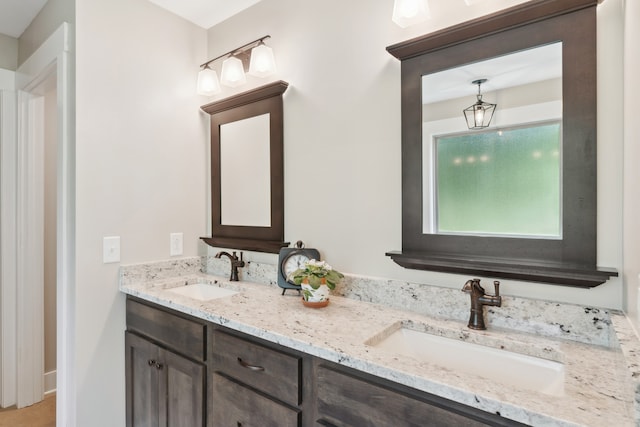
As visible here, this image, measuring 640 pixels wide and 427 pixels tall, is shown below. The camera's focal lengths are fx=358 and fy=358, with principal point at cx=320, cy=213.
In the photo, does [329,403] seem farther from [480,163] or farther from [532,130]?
[532,130]

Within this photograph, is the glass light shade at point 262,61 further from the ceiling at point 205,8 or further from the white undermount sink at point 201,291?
the white undermount sink at point 201,291

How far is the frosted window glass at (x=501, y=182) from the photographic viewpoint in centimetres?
118

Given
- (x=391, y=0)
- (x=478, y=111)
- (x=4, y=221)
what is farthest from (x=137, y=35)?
(x=478, y=111)

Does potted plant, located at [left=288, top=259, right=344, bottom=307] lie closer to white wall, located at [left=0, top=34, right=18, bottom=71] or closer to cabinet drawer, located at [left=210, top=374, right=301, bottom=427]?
cabinet drawer, located at [left=210, top=374, right=301, bottom=427]

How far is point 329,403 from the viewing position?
1.06 m

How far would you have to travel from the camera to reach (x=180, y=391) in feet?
5.16

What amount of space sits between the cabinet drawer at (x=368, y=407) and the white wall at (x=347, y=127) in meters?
0.57

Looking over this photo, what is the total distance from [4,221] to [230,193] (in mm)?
1571

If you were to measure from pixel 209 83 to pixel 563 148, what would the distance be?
1848mm

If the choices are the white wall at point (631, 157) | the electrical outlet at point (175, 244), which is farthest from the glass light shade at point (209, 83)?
the white wall at point (631, 157)

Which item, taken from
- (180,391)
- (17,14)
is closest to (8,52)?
(17,14)

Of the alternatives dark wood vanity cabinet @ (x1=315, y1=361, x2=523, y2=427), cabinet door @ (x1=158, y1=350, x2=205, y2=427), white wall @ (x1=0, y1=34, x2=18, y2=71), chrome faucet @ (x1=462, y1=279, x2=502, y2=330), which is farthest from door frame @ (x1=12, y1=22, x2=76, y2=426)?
chrome faucet @ (x1=462, y1=279, x2=502, y2=330)

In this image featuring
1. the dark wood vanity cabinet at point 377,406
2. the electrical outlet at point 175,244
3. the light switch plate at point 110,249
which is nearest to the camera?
the dark wood vanity cabinet at point 377,406

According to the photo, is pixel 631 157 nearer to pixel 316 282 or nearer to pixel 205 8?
pixel 316 282
